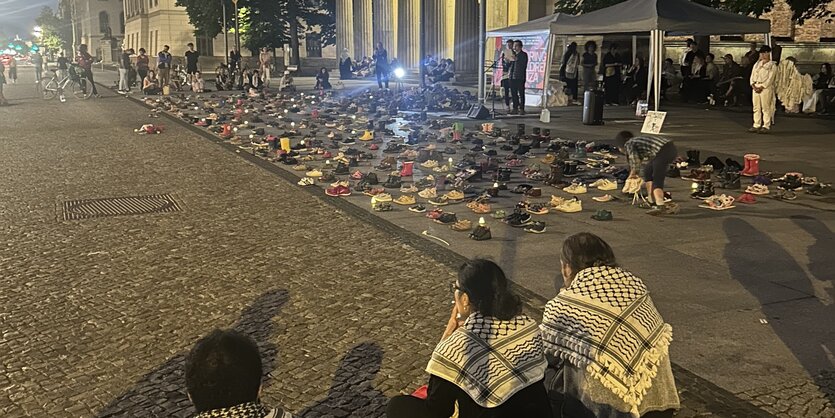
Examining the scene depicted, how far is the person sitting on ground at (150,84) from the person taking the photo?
112 feet

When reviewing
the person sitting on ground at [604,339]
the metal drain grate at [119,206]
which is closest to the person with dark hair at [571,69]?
the metal drain grate at [119,206]

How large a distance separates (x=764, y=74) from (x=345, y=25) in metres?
40.5

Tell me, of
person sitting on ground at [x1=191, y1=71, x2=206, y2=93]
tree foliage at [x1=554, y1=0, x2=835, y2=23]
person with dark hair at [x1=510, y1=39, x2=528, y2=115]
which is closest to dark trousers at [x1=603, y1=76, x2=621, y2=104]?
tree foliage at [x1=554, y1=0, x2=835, y2=23]

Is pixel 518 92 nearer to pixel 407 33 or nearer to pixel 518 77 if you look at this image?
pixel 518 77

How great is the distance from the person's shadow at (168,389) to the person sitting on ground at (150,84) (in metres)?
30.8

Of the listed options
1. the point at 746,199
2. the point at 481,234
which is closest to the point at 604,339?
the point at 481,234

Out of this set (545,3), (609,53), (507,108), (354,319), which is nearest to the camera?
(354,319)

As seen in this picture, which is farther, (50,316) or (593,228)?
(593,228)

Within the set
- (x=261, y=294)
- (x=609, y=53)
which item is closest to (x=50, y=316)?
(x=261, y=294)

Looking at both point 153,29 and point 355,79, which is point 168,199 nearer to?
point 355,79

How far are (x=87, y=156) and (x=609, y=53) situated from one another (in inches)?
646

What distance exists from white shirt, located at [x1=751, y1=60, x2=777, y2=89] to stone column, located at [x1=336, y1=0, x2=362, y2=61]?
38.2m

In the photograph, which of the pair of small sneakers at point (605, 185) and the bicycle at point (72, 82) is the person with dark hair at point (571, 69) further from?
the bicycle at point (72, 82)

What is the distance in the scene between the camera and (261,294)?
620cm
